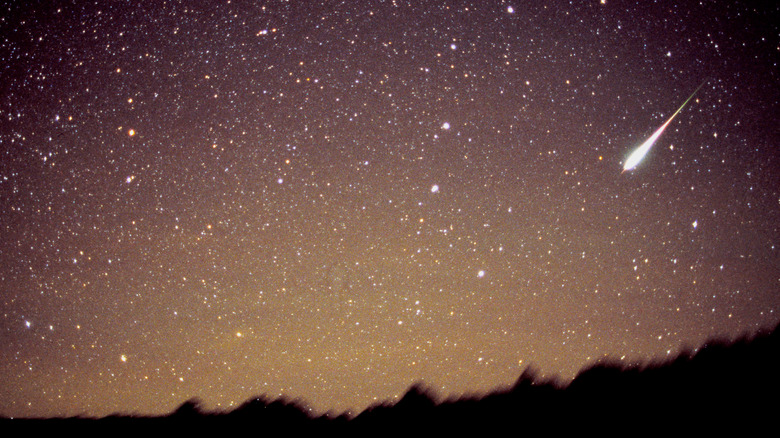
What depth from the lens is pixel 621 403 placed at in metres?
0.90

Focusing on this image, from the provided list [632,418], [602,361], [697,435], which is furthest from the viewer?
[602,361]

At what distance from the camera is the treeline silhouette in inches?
30.0

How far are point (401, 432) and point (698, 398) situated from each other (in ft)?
2.82

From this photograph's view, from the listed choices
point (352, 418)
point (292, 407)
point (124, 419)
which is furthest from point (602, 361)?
point (124, 419)

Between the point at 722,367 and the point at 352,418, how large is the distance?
1352mm

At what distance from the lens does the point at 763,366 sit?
0.85 m

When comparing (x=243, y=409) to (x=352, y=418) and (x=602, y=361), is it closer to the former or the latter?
(x=352, y=418)

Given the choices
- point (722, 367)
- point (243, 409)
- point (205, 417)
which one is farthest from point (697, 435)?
point (205, 417)

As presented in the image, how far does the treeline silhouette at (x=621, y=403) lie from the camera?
30.0 inches

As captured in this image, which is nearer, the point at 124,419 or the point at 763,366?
the point at 763,366

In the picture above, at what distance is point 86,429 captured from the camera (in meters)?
1.78

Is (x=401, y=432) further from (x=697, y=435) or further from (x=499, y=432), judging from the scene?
(x=697, y=435)

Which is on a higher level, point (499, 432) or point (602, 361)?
point (602, 361)

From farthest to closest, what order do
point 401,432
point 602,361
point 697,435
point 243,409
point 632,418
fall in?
point 243,409, point 401,432, point 602,361, point 632,418, point 697,435
